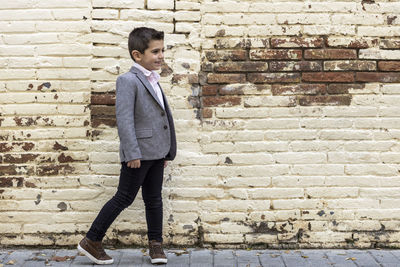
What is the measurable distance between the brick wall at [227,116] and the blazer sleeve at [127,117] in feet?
1.81

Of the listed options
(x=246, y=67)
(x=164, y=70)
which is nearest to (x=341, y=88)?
(x=246, y=67)

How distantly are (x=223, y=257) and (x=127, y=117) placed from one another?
53.5 inches

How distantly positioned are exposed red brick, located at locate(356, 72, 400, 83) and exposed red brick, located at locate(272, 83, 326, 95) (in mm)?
309

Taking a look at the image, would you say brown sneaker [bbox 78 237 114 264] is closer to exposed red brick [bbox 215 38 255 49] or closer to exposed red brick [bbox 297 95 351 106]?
exposed red brick [bbox 215 38 255 49]

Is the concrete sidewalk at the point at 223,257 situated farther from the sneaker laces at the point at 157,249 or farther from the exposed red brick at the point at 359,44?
the exposed red brick at the point at 359,44

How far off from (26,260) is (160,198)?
114 cm

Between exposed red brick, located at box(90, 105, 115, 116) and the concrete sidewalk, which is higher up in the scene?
exposed red brick, located at box(90, 105, 115, 116)

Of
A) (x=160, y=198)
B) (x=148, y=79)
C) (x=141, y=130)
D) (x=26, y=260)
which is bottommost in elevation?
(x=26, y=260)

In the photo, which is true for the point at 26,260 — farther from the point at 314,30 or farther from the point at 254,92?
the point at 314,30

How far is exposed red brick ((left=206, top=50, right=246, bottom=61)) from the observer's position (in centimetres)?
450

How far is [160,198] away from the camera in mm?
4273

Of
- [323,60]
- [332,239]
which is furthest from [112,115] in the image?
[332,239]

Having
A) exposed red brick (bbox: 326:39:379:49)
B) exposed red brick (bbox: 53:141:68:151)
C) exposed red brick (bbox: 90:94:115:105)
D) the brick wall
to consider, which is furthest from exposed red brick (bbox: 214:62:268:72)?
exposed red brick (bbox: 53:141:68:151)

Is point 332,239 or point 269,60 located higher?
point 269,60
